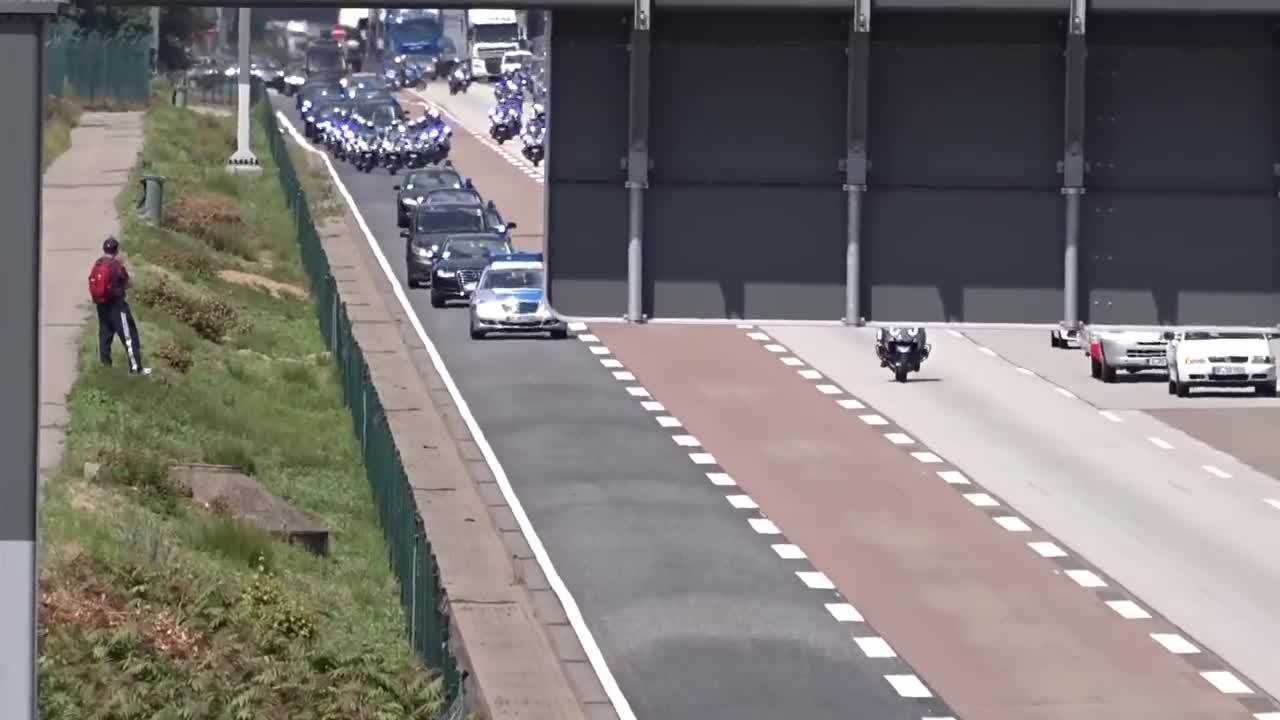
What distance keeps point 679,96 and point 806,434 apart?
101 feet

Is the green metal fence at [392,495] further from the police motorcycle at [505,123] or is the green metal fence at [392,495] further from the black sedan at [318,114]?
the police motorcycle at [505,123]

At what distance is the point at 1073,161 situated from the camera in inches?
718

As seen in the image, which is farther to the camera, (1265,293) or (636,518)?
(636,518)

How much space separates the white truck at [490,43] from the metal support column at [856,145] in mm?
130379

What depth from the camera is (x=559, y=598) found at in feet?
112

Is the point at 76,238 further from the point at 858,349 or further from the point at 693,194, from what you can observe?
the point at 693,194

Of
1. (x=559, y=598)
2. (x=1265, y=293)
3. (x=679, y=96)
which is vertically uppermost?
(x=679, y=96)

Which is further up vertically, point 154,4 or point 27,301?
point 154,4

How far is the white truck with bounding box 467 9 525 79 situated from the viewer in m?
149

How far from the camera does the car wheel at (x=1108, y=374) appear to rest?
5634 centimetres

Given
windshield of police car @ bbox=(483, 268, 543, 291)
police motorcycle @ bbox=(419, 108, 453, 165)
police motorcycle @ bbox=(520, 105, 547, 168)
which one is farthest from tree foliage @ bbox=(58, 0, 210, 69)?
windshield of police car @ bbox=(483, 268, 543, 291)

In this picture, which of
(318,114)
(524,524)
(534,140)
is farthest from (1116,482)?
(318,114)

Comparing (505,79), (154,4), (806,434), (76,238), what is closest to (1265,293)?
(154,4)

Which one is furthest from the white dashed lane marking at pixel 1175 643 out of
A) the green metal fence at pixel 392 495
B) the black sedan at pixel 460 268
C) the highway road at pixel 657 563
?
the black sedan at pixel 460 268
